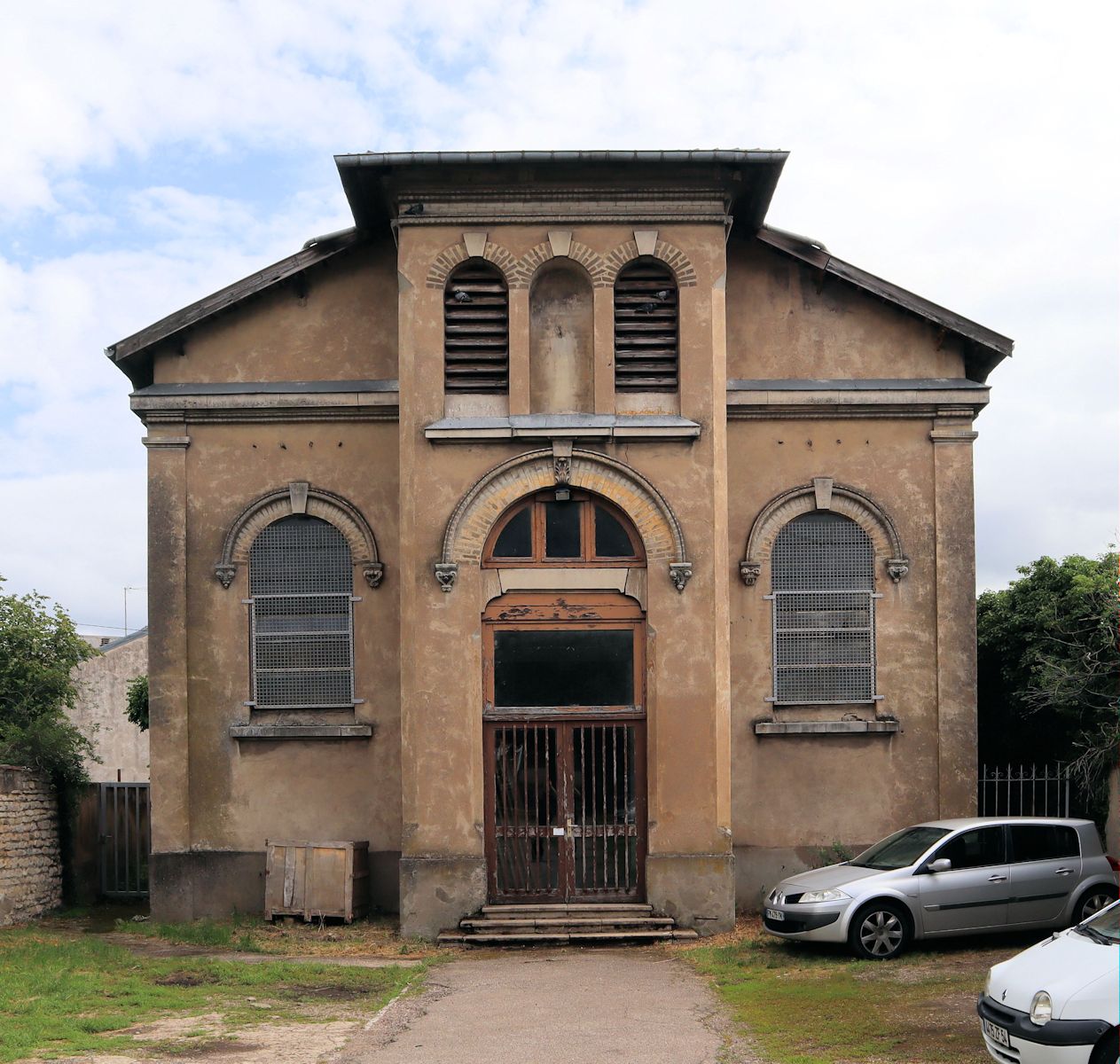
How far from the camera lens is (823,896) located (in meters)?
14.0

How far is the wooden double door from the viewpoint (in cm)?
1591

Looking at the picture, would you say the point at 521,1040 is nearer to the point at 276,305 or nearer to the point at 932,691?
the point at 932,691

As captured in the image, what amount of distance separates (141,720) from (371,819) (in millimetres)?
8358

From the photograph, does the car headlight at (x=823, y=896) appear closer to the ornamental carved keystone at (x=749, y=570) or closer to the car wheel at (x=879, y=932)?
the car wheel at (x=879, y=932)

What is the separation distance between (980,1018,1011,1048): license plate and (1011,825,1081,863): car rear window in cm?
546

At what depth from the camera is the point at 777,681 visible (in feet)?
57.3

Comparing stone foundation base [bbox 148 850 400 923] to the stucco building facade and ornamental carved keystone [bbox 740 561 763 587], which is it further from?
ornamental carved keystone [bbox 740 561 763 587]

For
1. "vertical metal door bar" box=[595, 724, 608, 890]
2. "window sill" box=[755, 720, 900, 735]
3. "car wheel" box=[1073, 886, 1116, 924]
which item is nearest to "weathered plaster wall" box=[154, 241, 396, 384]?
"vertical metal door bar" box=[595, 724, 608, 890]

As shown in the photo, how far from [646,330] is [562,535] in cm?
270

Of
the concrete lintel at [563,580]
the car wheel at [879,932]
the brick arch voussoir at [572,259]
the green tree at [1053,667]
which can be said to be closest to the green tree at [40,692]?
the concrete lintel at [563,580]

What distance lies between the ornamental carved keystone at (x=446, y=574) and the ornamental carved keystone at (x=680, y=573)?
2556 mm

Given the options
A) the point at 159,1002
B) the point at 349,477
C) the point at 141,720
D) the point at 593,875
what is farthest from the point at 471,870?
the point at 141,720

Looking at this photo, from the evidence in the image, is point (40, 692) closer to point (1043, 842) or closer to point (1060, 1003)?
point (1043, 842)

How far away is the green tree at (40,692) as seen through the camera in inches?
734
